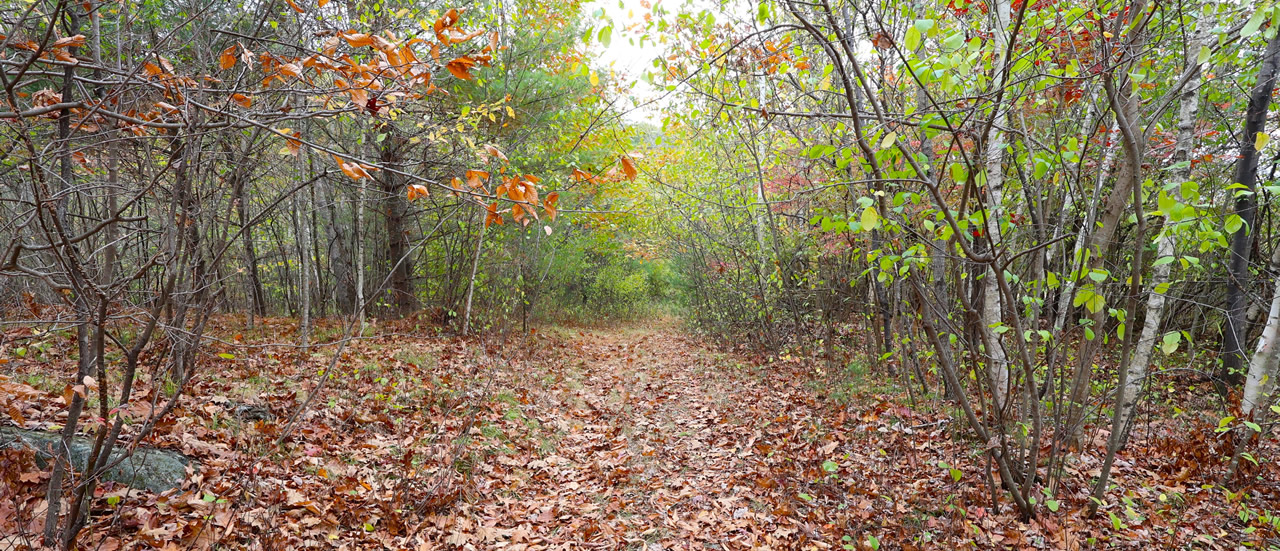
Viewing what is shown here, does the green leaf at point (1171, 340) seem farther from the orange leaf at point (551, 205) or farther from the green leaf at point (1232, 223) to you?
the orange leaf at point (551, 205)

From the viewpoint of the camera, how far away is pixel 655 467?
17.8 ft

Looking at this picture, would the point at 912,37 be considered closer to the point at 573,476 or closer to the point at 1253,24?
the point at 1253,24

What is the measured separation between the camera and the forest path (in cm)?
426

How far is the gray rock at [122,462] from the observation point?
3652mm

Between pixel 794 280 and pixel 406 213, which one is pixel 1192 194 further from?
pixel 406 213

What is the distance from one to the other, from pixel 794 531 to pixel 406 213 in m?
8.18

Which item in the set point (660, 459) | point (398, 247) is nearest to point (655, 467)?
point (660, 459)

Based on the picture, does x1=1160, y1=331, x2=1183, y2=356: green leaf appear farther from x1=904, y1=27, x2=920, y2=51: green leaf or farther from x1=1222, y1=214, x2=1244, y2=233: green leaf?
x1=904, y1=27, x2=920, y2=51: green leaf

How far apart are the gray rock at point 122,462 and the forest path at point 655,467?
200 centimetres

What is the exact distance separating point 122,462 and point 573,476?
3.11 metres

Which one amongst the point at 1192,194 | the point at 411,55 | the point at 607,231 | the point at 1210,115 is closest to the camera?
the point at 1192,194

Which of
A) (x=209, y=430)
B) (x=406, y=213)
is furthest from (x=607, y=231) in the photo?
(x=209, y=430)

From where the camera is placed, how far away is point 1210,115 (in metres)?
6.68

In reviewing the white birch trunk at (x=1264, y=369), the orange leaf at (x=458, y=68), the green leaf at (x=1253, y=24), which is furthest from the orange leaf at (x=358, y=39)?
the white birch trunk at (x=1264, y=369)
